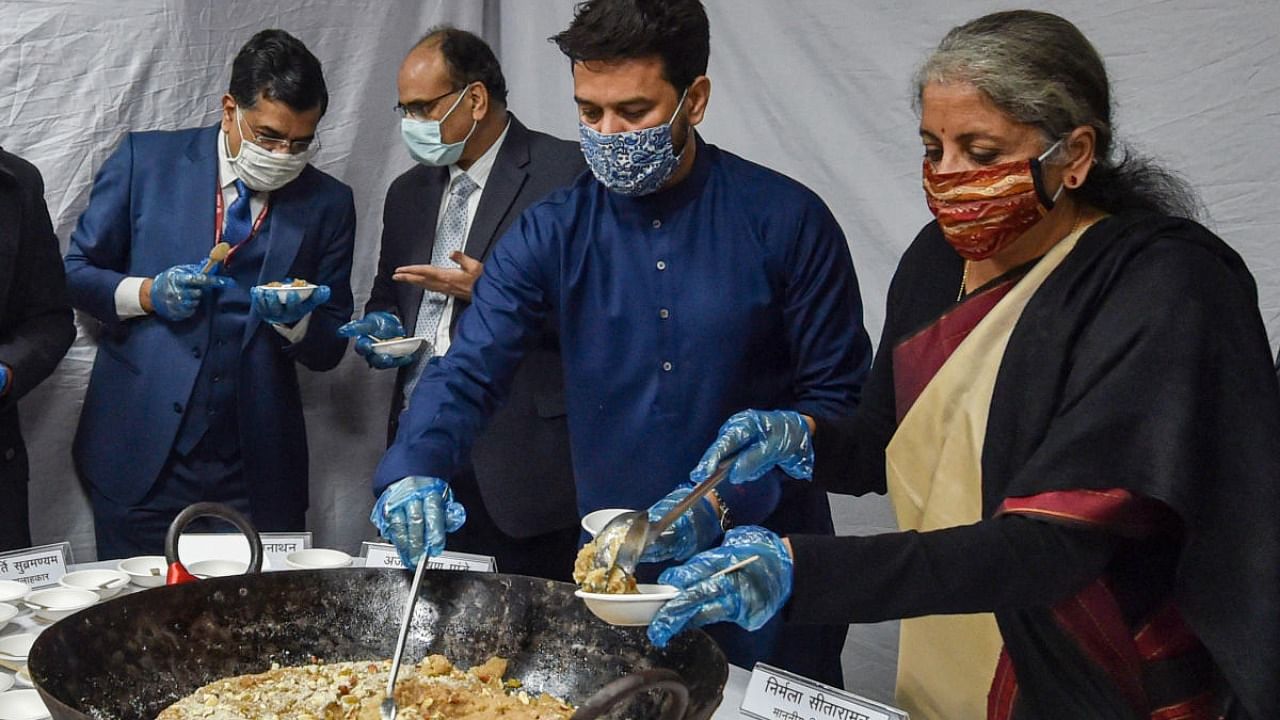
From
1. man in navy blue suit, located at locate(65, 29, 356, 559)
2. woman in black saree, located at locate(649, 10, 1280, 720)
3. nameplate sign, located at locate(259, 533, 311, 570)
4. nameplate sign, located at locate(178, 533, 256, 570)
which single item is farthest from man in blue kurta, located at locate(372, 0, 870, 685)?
man in navy blue suit, located at locate(65, 29, 356, 559)

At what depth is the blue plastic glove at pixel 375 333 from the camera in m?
3.18

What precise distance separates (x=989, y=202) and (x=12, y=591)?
1.63 m

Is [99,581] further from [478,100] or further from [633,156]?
[478,100]

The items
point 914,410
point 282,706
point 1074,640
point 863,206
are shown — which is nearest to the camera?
point 1074,640

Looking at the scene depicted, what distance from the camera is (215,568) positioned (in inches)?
87.5

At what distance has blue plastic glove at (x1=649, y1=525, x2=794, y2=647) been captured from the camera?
4.70 feet

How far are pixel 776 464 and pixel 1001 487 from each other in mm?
445

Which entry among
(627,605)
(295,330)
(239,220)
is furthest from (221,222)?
(627,605)

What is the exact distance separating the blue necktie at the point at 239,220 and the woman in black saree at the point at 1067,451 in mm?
2048

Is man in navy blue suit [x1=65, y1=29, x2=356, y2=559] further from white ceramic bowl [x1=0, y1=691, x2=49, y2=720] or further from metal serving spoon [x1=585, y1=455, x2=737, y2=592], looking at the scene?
metal serving spoon [x1=585, y1=455, x2=737, y2=592]

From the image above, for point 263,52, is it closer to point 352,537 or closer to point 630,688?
point 352,537

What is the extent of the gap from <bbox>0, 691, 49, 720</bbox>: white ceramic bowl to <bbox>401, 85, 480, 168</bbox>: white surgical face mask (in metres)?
1.80

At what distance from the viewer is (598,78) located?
7.23 feet

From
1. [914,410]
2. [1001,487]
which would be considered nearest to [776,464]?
[914,410]
